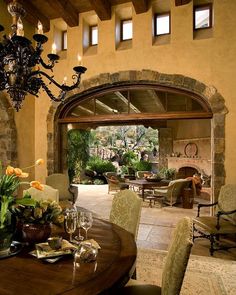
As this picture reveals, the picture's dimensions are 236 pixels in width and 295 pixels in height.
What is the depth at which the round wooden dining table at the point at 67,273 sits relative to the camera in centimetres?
117

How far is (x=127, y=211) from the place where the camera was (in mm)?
2377

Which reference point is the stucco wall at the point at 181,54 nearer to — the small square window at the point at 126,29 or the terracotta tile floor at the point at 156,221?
the small square window at the point at 126,29

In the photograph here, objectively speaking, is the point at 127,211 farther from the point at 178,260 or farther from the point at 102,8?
the point at 102,8

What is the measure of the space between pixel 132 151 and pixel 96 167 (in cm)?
336

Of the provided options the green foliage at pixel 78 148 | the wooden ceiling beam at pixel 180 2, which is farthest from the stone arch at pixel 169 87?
the green foliage at pixel 78 148

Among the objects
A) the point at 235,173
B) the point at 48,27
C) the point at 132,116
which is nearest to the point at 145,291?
the point at 235,173

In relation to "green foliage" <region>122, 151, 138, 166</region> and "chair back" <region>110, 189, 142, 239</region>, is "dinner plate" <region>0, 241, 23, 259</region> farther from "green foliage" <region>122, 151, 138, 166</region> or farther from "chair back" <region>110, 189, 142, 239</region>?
"green foliage" <region>122, 151, 138, 166</region>

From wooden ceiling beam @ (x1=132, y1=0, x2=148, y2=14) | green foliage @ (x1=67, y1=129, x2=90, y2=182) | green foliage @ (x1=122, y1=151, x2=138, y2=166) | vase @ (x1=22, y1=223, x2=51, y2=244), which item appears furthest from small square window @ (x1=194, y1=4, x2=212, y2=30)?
green foliage @ (x1=122, y1=151, x2=138, y2=166)

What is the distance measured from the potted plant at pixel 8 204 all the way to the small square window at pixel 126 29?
399 cm

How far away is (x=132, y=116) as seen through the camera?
15.5ft

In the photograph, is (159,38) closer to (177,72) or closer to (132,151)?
(177,72)

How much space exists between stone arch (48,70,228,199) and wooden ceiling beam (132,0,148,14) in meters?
1.04

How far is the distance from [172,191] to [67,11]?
14.8 feet

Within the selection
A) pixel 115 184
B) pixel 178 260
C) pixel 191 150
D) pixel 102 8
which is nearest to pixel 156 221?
pixel 115 184
